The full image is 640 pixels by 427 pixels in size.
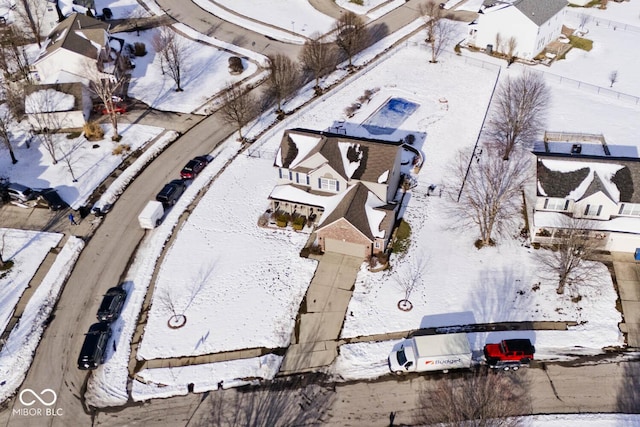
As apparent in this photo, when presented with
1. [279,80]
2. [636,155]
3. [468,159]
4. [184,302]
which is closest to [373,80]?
[279,80]

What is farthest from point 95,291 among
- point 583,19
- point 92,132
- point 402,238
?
point 583,19

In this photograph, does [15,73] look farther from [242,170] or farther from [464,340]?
[464,340]

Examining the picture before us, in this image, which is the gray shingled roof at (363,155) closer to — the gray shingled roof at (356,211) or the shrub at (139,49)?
the gray shingled roof at (356,211)

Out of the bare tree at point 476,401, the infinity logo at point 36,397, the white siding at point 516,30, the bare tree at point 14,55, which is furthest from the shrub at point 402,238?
the bare tree at point 14,55

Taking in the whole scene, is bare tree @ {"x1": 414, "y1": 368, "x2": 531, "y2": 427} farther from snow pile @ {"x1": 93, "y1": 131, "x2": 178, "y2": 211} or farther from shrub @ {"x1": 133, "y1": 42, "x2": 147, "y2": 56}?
shrub @ {"x1": 133, "y1": 42, "x2": 147, "y2": 56}

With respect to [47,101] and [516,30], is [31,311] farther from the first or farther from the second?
[516,30]

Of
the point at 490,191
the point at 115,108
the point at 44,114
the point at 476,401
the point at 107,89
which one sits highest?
the point at 107,89
